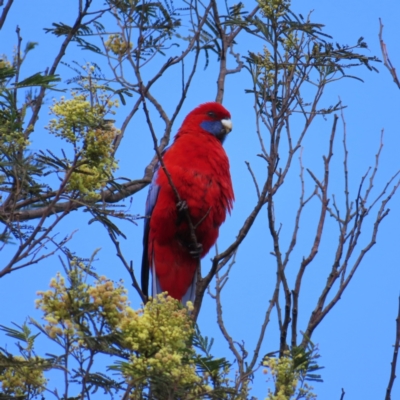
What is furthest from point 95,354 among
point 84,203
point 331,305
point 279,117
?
point 279,117

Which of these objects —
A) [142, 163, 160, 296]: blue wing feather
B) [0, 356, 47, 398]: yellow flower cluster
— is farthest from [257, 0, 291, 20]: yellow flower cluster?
[0, 356, 47, 398]: yellow flower cluster

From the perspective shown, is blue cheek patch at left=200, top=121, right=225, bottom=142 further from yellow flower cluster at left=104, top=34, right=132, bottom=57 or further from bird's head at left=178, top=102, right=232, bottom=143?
yellow flower cluster at left=104, top=34, right=132, bottom=57

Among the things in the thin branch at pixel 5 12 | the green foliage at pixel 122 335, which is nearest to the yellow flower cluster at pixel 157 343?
the green foliage at pixel 122 335

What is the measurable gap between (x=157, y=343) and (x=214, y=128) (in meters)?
3.43

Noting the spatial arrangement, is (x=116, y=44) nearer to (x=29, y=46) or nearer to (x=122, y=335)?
(x=29, y=46)

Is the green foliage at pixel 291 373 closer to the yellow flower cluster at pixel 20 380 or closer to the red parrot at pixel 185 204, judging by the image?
the yellow flower cluster at pixel 20 380

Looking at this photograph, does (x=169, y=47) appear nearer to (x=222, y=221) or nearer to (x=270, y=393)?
(x=222, y=221)

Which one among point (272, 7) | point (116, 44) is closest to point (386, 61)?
point (272, 7)

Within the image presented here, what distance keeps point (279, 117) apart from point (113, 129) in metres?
0.94

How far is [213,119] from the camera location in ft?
17.1

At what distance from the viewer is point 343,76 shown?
3.92 meters

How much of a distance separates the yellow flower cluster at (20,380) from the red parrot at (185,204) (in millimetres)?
2320

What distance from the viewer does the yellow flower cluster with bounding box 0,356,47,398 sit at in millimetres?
2078

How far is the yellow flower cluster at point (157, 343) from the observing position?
183cm
